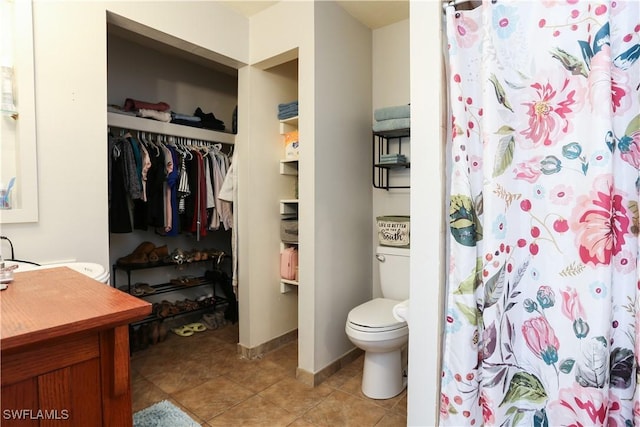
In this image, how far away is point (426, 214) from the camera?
147 cm

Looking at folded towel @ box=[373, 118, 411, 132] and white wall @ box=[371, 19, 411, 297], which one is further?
white wall @ box=[371, 19, 411, 297]

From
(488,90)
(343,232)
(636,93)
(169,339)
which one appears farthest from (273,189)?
(636,93)

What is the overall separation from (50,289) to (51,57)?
131cm

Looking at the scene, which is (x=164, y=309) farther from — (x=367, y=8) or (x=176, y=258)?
(x=367, y=8)

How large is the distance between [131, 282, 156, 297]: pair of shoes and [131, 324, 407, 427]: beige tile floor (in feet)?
1.43

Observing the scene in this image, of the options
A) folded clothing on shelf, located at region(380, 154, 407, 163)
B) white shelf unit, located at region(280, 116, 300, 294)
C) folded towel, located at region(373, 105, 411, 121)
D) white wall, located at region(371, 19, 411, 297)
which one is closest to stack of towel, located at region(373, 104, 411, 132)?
folded towel, located at region(373, 105, 411, 121)

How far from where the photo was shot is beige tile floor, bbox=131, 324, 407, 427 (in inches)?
74.1

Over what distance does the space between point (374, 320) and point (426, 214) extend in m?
0.84

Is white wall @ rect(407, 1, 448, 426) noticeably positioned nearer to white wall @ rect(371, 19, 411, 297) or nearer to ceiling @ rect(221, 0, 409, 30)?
ceiling @ rect(221, 0, 409, 30)

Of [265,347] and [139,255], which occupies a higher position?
[139,255]

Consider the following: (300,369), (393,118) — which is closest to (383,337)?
(300,369)

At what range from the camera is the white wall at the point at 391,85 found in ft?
8.57

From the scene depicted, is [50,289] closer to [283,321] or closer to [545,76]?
[545,76]

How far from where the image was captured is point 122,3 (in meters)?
1.89
